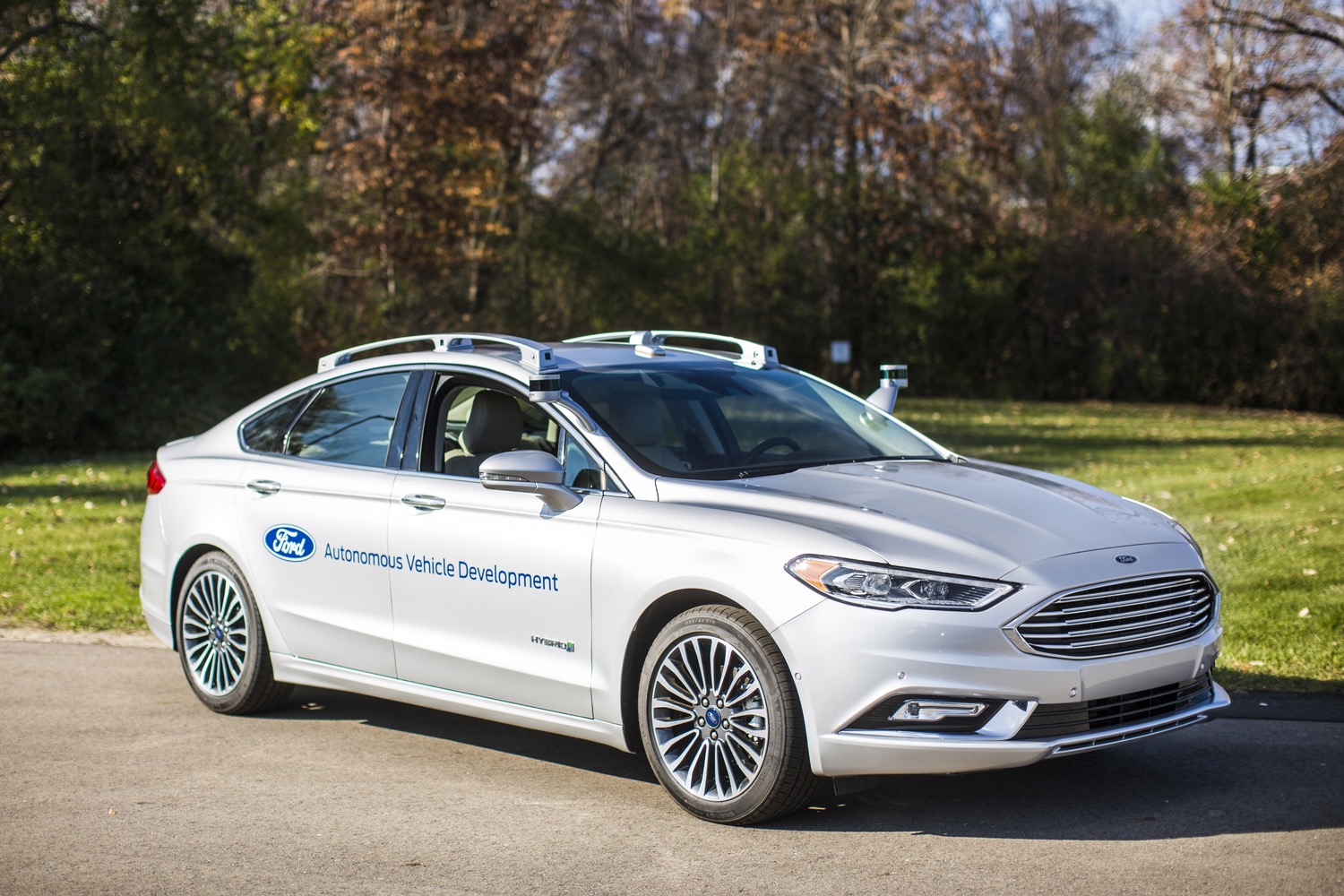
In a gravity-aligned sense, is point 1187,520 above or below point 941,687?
below

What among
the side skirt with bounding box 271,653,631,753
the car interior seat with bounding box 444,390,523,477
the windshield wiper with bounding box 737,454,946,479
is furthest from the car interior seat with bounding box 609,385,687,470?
the side skirt with bounding box 271,653,631,753

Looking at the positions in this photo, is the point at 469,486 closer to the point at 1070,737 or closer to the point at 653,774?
the point at 653,774

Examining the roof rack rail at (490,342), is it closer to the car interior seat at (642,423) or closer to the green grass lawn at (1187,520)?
the car interior seat at (642,423)

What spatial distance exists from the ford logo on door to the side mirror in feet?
4.26

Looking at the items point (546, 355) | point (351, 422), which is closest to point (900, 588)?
point (546, 355)

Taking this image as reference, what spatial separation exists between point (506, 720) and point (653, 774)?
639mm

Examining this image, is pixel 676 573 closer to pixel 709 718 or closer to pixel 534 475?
pixel 709 718

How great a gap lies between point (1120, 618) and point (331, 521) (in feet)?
11.2

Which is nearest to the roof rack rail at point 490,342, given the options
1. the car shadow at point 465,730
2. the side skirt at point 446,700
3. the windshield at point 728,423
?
the windshield at point 728,423

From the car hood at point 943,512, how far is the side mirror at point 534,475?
406 mm

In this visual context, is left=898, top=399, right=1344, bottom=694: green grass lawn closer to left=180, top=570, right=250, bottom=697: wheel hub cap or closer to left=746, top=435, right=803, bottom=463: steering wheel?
left=746, top=435, right=803, bottom=463: steering wheel

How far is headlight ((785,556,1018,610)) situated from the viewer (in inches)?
196

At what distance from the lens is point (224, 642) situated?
287 inches

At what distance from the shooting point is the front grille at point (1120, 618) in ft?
16.5
